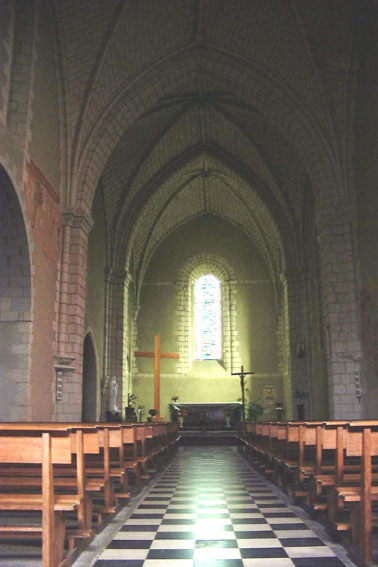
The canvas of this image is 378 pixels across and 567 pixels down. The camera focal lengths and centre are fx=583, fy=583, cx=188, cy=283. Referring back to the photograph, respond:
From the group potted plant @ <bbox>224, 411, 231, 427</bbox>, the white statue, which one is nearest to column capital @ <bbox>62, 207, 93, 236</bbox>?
the white statue

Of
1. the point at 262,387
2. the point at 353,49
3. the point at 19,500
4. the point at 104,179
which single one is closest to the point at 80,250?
the point at 104,179

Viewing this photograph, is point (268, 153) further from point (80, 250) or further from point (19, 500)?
point (19, 500)

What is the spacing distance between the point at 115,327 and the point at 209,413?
5.59 meters

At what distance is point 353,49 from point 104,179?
8.88 meters

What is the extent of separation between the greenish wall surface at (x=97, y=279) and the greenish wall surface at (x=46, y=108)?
4934 millimetres

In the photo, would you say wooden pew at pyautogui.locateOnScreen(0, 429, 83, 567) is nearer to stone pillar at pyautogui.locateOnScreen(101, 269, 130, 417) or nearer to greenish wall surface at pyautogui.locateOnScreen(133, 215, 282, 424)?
stone pillar at pyautogui.locateOnScreen(101, 269, 130, 417)

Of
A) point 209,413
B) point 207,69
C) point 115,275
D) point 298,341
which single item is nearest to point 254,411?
point 209,413

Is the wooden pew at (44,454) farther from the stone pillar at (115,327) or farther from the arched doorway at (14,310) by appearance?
the stone pillar at (115,327)

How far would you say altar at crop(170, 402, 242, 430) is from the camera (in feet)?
74.5

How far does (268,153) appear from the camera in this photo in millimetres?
19281

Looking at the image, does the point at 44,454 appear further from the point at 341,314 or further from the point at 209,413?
the point at 209,413

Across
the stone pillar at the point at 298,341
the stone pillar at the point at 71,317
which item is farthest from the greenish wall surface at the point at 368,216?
the stone pillar at the point at 298,341

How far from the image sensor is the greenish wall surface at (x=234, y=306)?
24953 mm

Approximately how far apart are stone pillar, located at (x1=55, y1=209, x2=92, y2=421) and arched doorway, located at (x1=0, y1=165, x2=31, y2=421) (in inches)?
71.1
